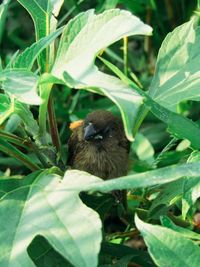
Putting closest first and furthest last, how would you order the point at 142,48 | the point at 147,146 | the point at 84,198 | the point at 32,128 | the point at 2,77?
1. the point at 2,77
2. the point at 32,128
3. the point at 84,198
4. the point at 147,146
5. the point at 142,48

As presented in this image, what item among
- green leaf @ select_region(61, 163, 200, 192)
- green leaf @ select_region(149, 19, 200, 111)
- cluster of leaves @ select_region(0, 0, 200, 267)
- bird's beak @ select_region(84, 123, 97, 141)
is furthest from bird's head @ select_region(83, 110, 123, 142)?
green leaf @ select_region(61, 163, 200, 192)

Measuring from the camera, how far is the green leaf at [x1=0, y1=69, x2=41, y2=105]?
149 centimetres

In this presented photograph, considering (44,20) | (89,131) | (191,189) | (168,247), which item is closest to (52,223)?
(168,247)

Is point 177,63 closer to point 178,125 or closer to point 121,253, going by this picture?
point 178,125

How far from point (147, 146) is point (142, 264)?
0.87 meters

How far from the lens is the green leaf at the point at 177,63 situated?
177cm

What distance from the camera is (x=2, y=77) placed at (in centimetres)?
157

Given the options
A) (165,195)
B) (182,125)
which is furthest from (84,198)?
(182,125)

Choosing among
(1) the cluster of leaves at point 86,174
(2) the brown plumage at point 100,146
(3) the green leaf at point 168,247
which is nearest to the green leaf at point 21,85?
(1) the cluster of leaves at point 86,174

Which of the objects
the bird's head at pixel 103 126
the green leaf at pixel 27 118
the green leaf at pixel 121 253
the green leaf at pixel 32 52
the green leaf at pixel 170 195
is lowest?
the green leaf at pixel 121 253

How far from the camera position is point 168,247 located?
4.84 feet

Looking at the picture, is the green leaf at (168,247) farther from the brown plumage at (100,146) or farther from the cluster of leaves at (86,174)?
the brown plumage at (100,146)

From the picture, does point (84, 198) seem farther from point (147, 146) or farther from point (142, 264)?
point (147, 146)

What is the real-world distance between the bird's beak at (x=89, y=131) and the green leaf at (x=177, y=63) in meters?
0.79
